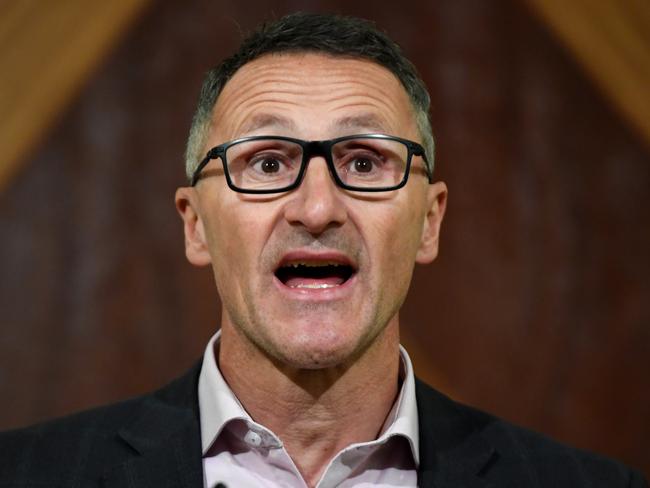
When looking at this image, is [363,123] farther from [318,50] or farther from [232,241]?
[232,241]

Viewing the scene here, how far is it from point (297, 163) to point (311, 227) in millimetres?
177

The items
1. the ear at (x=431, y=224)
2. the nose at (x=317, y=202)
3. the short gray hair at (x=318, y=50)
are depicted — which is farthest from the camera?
the ear at (x=431, y=224)

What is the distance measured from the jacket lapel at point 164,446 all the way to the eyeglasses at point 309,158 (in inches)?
22.0

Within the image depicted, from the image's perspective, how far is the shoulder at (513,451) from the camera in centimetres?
226

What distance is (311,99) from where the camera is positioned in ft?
7.00

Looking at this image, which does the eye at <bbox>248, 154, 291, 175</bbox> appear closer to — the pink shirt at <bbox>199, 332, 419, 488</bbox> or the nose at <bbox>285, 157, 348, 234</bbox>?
the nose at <bbox>285, 157, 348, 234</bbox>

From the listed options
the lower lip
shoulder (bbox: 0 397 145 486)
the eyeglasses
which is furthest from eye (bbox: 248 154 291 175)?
shoulder (bbox: 0 397 145 486)

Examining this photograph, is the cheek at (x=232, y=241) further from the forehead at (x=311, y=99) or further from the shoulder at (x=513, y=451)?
the shoulder at (x=513, y=451)

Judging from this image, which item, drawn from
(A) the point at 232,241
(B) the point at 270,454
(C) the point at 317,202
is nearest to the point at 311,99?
(C) the point at 317,202

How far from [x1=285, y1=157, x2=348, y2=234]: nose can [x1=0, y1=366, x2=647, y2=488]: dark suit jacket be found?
56 cm

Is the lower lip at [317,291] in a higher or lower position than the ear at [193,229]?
lower

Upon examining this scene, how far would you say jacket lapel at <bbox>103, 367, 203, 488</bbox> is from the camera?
6.77 feet

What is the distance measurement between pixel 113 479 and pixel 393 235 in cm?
83

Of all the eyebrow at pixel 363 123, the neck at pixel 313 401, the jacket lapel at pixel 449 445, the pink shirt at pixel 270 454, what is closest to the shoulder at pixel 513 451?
the jacket lapel at pixel 449 445
